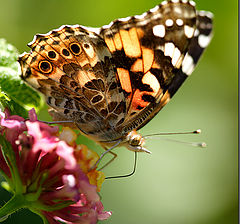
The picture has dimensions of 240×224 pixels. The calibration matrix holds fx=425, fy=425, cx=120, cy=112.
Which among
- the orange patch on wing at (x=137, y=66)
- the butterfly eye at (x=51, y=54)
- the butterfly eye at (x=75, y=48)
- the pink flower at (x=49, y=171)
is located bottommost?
the pink flower at (x=49, y=171)

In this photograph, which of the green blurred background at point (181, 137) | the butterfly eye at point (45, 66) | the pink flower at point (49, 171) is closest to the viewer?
the pink flower at point (49, 171)

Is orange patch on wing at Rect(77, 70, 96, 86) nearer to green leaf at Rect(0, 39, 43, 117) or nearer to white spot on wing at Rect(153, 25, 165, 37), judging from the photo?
green leaf at Rect(0, 39, 43, 117)

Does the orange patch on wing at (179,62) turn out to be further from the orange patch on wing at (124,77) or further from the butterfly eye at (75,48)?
the butterfly eye at (75,48)

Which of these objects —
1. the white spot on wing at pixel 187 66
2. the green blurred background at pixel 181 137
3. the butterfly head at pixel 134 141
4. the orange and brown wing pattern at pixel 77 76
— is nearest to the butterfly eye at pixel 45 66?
the orange and brown wing pattern at pixel 77 76

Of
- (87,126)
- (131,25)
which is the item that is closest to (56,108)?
(87,126)

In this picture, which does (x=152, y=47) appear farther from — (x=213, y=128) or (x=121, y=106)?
(x=213, y=128)

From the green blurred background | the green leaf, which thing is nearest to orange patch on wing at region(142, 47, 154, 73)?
the green leaf
